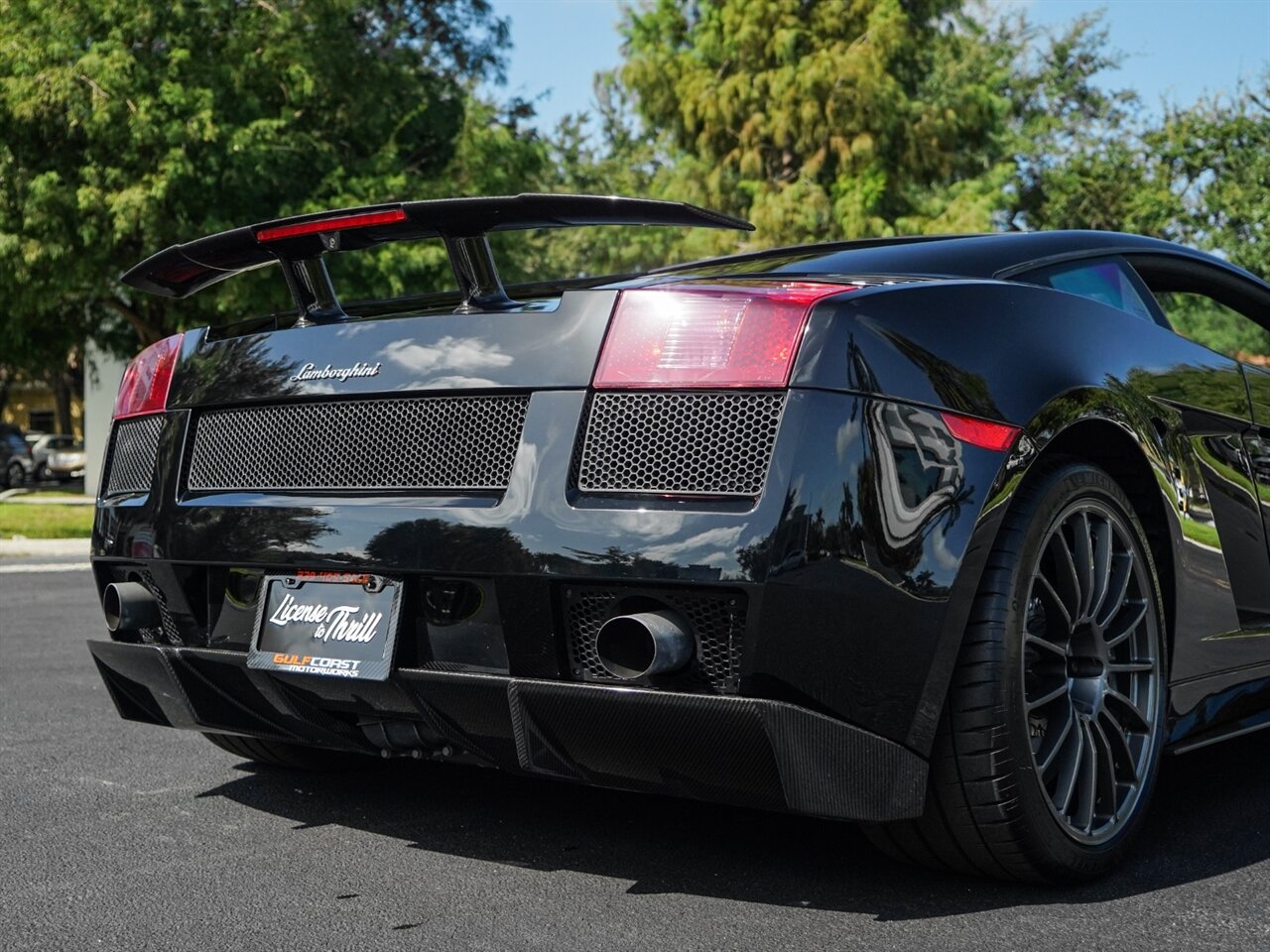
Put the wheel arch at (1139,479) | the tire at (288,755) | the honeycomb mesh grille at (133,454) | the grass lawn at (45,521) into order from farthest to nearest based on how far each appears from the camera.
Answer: the grass lawn at (45,521), the tire at (288,755), the honeycomb mesh grille at (133,454), the wheel arch at (1139,479)

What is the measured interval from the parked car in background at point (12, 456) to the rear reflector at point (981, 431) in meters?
38.2

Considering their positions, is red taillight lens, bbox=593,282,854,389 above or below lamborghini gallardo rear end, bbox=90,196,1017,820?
above

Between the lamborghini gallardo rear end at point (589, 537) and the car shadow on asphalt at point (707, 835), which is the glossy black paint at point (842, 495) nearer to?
the lamborghini gallardo rear end at point (589, 537)

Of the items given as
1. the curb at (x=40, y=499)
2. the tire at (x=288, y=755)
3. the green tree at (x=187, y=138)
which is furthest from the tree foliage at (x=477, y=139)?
the tire at (x=288, y=755)

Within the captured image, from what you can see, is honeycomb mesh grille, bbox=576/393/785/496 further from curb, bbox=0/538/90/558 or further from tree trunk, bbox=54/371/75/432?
tree trunk, bbox=54/371/75/432

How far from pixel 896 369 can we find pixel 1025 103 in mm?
47080

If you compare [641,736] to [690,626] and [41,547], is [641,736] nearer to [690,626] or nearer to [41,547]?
[690,626]

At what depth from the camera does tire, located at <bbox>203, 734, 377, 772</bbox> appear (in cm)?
402

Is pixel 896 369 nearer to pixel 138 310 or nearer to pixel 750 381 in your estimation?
pixel 750 381

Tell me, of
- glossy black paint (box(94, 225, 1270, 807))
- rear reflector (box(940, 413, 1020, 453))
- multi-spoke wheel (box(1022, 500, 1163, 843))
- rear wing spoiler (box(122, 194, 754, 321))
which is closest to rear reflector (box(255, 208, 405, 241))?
rear wing spoiler (box(122, 194, 754, 321))

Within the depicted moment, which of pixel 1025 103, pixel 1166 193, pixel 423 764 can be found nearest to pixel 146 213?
pixel 423 764

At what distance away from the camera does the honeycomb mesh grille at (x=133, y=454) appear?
355 cm

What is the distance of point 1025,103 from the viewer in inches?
1845

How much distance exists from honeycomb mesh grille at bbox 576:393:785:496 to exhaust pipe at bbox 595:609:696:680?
24cm
